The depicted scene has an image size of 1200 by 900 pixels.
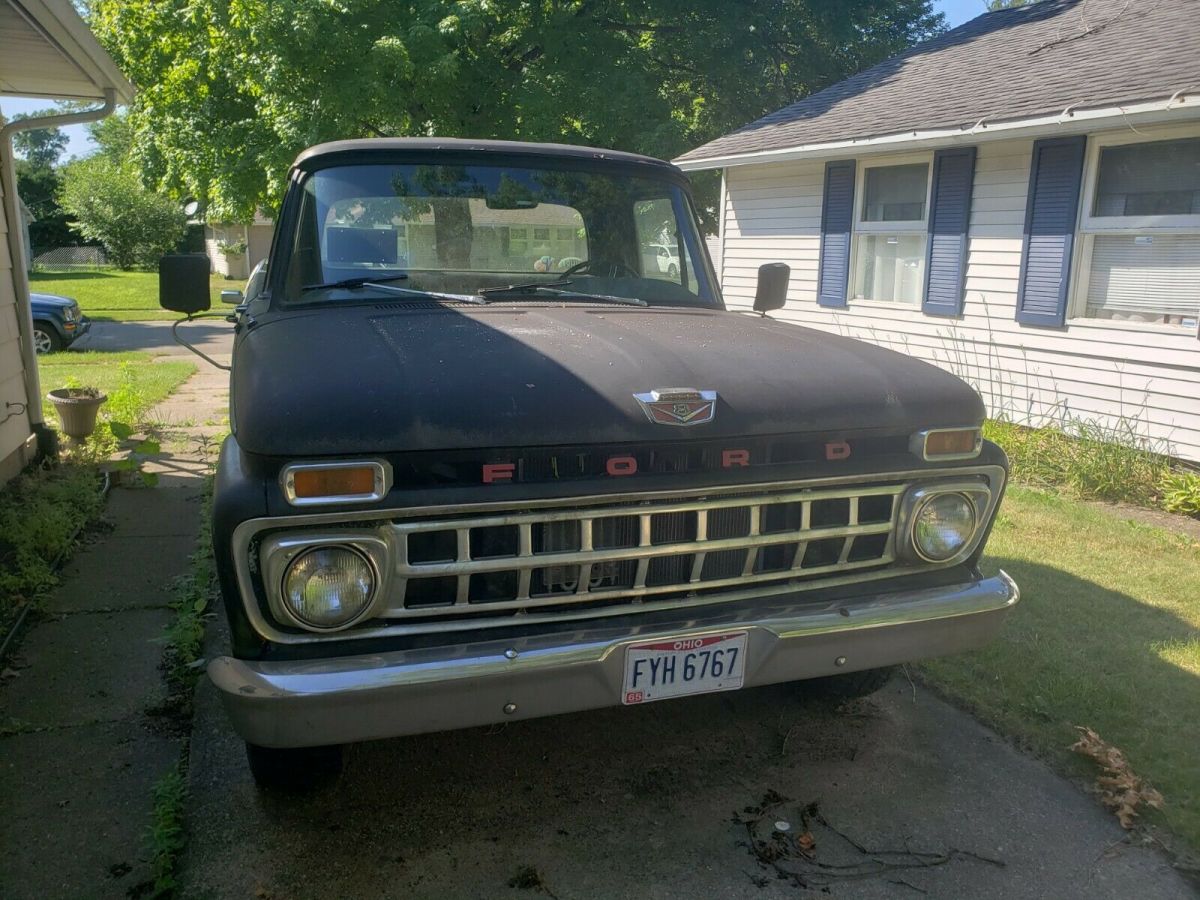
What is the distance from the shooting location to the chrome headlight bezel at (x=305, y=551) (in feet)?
7.70

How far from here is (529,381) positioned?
8.57ft

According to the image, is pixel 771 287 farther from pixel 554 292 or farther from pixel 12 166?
pixel 12 166

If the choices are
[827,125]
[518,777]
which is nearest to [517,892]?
[518,777]

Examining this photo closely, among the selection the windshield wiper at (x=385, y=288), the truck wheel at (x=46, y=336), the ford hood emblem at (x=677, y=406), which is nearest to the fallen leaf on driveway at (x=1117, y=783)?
the ford hood emblem at (x=677, y=406)

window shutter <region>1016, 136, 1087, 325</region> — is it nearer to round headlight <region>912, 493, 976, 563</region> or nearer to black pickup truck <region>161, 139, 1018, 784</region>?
black pickup truck <region>161, 139, 1018, 784</region>

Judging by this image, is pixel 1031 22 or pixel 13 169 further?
pixel 1031 22

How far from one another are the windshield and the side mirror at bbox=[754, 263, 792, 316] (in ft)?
1.26

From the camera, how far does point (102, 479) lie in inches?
271

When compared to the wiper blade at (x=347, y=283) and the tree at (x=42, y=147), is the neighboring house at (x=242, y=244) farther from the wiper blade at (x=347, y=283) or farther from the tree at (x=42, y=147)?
the tree at (x=42, y=147)

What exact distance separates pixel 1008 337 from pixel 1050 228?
103 cm

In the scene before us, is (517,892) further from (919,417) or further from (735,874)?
(919,417)

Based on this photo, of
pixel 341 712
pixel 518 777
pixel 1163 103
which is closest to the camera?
pixel 341 712

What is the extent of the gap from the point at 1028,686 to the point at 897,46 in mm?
16596

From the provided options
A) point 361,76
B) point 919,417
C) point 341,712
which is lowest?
point 341,712
